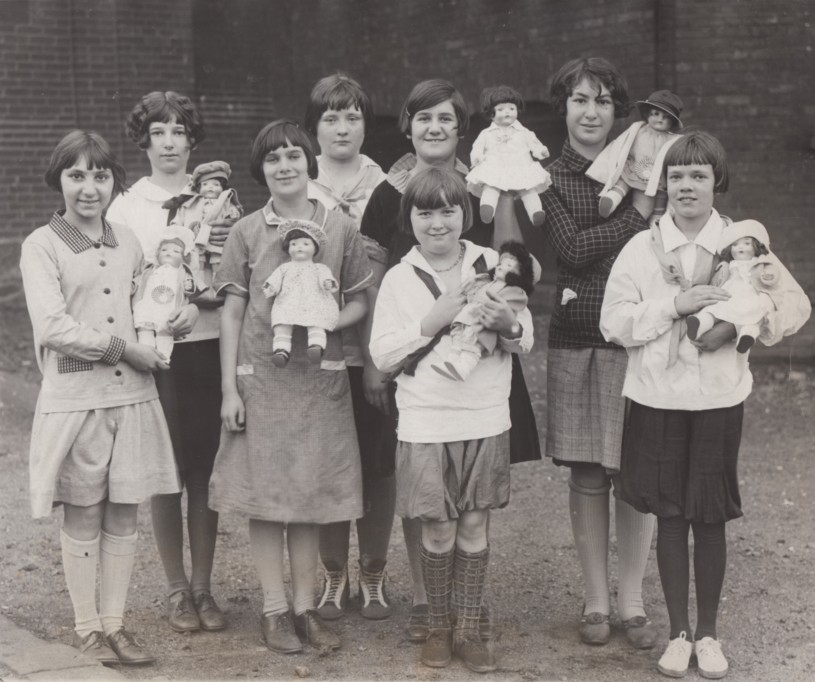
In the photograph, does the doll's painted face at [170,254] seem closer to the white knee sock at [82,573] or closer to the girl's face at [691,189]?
the white knee sock at [82,573]

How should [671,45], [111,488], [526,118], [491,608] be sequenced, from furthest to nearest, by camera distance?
[526,118]
[671,45]
[491,608]
[111,488]

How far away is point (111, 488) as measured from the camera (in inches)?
148

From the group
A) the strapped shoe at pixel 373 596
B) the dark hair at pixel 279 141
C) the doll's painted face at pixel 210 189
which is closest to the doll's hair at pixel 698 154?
the dark hair at pixel 279 141

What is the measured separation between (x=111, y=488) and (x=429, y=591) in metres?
1.14

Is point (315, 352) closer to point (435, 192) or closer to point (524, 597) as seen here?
point (435, 192)

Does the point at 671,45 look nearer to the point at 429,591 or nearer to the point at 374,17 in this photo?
the point at 374,17

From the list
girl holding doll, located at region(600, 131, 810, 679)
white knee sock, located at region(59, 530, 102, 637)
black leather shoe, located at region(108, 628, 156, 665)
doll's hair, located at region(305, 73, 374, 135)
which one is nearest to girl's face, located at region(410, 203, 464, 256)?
girl holding doll, located at region(600, 131, 810, 679)

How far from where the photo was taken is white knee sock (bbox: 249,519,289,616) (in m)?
3.97

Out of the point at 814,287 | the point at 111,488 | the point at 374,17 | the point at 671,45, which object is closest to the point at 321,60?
the point at 374,17

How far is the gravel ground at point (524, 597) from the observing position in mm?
3857

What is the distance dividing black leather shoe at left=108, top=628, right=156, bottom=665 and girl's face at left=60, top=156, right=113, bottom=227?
1438 millimetres

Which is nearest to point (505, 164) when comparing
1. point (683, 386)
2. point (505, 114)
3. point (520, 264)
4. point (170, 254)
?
point (505, 114)

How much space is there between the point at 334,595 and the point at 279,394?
3.38ft

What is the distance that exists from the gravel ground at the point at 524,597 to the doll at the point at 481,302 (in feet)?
3.50
